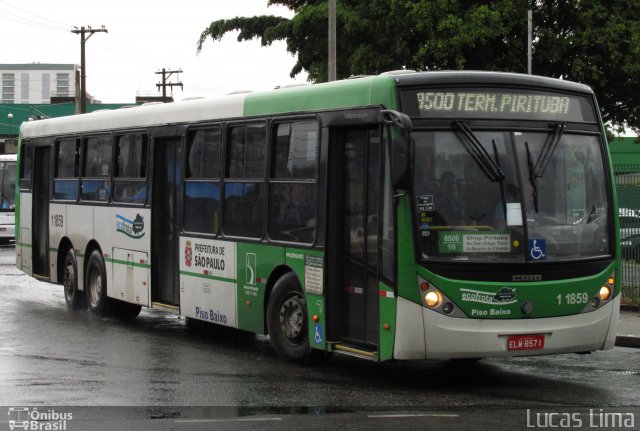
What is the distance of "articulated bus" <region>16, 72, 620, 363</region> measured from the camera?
10.3m

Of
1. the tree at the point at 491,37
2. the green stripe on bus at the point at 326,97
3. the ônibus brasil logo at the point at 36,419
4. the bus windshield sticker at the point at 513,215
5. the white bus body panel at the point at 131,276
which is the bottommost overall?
the ônibus brasil logo at the point at 36,419

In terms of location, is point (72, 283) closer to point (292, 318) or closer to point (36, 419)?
point (292, 318)

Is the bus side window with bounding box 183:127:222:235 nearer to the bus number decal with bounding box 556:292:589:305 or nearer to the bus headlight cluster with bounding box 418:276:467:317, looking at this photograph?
the bus headlight cluster with bounding box 418:276:467:317

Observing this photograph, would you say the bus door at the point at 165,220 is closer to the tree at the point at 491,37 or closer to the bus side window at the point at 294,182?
the bus side window at the point at 294,182

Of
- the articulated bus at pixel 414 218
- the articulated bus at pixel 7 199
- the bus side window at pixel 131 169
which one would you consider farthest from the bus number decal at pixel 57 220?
the articulated bus at pixel 7 199

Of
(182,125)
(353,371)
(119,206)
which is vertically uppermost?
(182,125)

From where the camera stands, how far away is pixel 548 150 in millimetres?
10727

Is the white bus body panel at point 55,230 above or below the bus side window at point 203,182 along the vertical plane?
below

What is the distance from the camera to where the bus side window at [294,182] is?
38.3 feet

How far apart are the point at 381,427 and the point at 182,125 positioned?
6875mm

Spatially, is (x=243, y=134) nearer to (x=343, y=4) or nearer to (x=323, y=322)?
(x=323, y=322)

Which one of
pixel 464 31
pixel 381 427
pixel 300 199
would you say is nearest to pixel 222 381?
pixel 300 199

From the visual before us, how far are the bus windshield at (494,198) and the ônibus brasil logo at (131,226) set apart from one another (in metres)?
6.31

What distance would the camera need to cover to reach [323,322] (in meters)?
11.3
